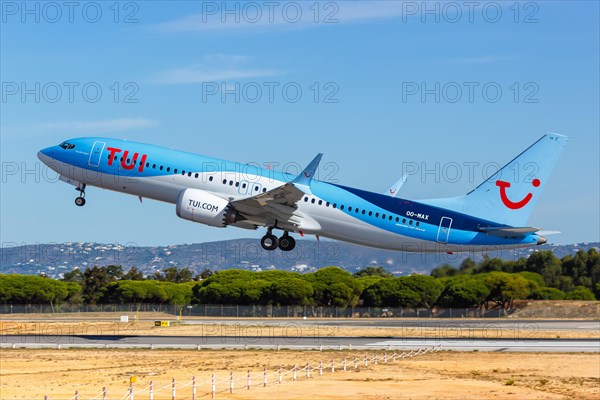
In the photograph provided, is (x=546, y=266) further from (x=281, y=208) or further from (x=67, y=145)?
(x=67, y=145)

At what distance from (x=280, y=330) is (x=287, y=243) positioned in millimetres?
20252

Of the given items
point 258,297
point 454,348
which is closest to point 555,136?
point 454,348

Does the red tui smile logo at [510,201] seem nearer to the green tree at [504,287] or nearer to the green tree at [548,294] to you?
the green tree at [504,287]

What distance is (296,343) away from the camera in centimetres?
7494

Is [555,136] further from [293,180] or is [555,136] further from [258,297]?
[258,297]

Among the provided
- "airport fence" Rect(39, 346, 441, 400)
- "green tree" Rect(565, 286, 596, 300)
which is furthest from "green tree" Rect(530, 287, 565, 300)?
"airport fence" Rect(39, 346, 441, 400)

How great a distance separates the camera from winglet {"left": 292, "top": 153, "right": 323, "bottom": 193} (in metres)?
63.8

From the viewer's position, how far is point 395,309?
125m

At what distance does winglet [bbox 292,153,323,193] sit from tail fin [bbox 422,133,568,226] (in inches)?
395

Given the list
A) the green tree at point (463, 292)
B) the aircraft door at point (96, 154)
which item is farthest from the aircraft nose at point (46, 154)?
the green tree at point (463, 292)

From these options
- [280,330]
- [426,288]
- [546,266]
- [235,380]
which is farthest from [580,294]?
[235,380]

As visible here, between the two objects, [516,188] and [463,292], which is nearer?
[516,188]

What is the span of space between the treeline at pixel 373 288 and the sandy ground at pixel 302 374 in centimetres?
3698

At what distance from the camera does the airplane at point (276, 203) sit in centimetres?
6962
